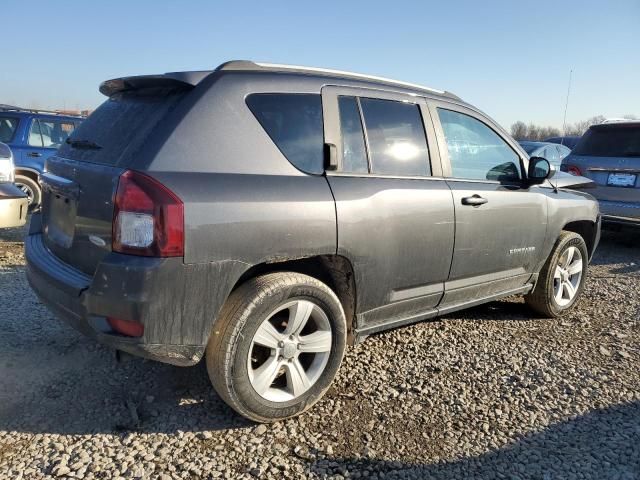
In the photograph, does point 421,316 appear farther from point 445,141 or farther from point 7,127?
point 7,127

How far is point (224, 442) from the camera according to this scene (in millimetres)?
2555

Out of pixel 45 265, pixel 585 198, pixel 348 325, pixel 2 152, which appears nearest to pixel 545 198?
pixel 585 198

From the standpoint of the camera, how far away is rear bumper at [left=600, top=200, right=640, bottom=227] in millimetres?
6773

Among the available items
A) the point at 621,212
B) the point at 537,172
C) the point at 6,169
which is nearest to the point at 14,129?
the point at 6,169

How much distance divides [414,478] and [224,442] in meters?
0.94

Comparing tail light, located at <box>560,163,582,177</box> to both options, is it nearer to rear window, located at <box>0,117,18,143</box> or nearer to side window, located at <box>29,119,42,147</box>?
side window, located at <box>29,119,42,147</box>

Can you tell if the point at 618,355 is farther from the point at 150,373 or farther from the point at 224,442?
the point at 150,373

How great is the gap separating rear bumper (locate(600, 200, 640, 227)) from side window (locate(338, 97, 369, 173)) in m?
5.41

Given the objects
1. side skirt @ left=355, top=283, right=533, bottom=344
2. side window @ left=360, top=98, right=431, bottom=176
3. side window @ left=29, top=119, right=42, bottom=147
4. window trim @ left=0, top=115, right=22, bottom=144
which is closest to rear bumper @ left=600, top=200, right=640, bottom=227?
side skirt @ left=355, top=283, right=533, bottom=344

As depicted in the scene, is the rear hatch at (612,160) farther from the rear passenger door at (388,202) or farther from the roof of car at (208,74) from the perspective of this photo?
the roof of car at (208,74)

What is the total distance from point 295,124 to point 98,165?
1.02 metres

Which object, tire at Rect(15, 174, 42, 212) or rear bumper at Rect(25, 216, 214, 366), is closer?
rear bumper at Rect(25, 216, 214, 366)

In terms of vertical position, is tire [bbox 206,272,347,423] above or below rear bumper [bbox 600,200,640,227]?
below

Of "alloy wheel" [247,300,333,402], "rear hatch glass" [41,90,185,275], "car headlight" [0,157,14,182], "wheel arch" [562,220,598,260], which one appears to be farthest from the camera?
"car headlight" [0,157,14,182]
